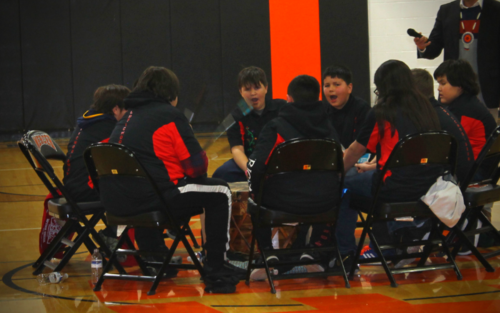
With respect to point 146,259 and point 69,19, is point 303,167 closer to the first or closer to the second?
point 146,259

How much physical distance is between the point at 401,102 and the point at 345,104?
2.76ft

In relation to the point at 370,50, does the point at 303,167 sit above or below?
below

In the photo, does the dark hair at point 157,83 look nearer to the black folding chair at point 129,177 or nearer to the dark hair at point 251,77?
the black folding chair at point 129,177

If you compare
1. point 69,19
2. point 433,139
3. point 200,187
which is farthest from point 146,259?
point 69,19

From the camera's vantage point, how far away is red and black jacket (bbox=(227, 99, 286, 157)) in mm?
3514

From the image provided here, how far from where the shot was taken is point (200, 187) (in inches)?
97.4

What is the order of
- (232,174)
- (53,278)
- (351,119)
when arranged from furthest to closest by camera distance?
(232,174) → (351,119) → (53,278)

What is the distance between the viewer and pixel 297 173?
242cm

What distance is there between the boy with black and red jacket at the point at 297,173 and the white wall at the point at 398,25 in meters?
6.87

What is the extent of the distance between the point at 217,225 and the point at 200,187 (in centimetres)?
21

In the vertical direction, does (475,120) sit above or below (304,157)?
above

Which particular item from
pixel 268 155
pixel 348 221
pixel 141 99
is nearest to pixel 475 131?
pixel 348 221

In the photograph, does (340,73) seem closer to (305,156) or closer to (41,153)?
(305,156)

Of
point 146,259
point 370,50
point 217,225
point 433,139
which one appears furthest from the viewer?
point 370,50
